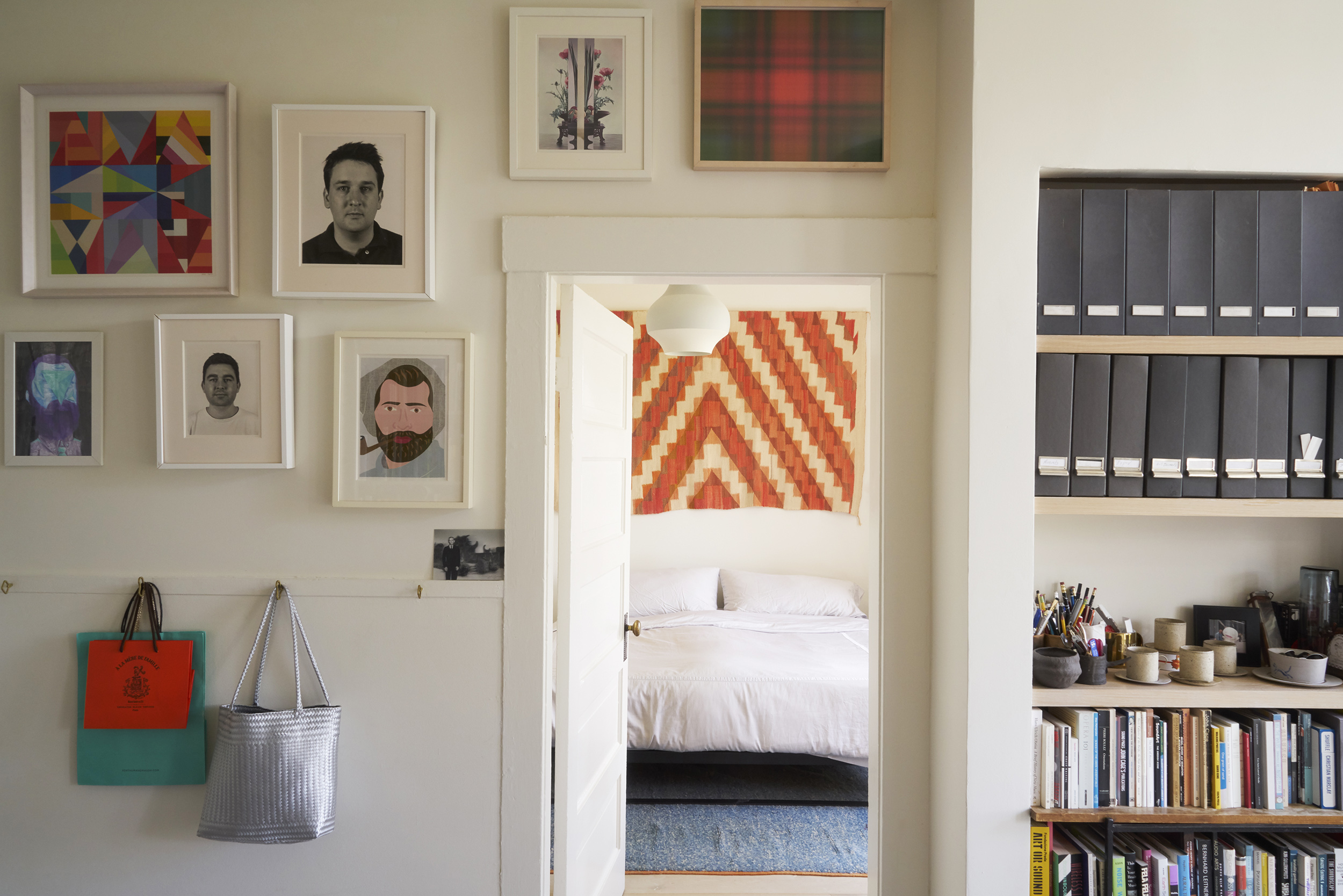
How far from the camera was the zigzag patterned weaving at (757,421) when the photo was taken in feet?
15.9

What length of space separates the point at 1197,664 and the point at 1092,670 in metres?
0.23

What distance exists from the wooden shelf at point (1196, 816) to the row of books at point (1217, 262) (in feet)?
3.32

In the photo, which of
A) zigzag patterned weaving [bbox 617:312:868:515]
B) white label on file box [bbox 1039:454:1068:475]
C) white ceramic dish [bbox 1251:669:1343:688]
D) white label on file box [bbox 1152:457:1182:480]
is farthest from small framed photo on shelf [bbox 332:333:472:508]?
zigzag patterned weaving [bbox 617:312:868:515]

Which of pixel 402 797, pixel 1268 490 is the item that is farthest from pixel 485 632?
pixel 1268 490

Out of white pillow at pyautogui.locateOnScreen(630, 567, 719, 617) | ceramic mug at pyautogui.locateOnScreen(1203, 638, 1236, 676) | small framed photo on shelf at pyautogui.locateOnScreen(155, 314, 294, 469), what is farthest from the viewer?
white pillow at pyautogui.locateOnScreen(630, 567, 719, 617)

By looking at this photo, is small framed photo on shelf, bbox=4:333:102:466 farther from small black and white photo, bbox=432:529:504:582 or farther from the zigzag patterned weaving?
the zigzag patterned weaving

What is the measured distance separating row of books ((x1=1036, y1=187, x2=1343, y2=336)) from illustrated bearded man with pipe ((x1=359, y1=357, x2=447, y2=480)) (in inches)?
54.3

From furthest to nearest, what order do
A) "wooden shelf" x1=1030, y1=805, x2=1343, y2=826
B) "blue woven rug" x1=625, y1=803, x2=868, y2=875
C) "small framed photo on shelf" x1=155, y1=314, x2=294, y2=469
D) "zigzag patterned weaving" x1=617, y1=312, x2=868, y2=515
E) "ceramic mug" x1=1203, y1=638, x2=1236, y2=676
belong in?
"zigzag patterned weaving" x1=617, y1=312, x2=868, y2=515, "blue woven rug" x1=625, y1=803, x2=868, y2=875, "small framed photo on shelf" x1=155, y1=314, x2=294, y2=469, "ceramic mug" x1=1203, y1=638, x2=1236, y2=676, "wooden shelf" x1=1030, y1=805, x2=1343, y2=826

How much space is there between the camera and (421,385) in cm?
181

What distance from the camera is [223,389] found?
1.80 metres

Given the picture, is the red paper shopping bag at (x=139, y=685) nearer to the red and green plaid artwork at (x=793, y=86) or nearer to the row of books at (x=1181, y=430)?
the red and green plaid artwork at (x=793, y=86)

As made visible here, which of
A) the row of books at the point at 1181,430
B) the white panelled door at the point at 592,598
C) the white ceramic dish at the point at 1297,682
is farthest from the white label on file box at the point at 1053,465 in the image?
the white panelled door at the point at 592,598

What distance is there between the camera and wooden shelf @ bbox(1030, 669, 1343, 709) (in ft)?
5.24

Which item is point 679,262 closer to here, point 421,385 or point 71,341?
point 421,385
